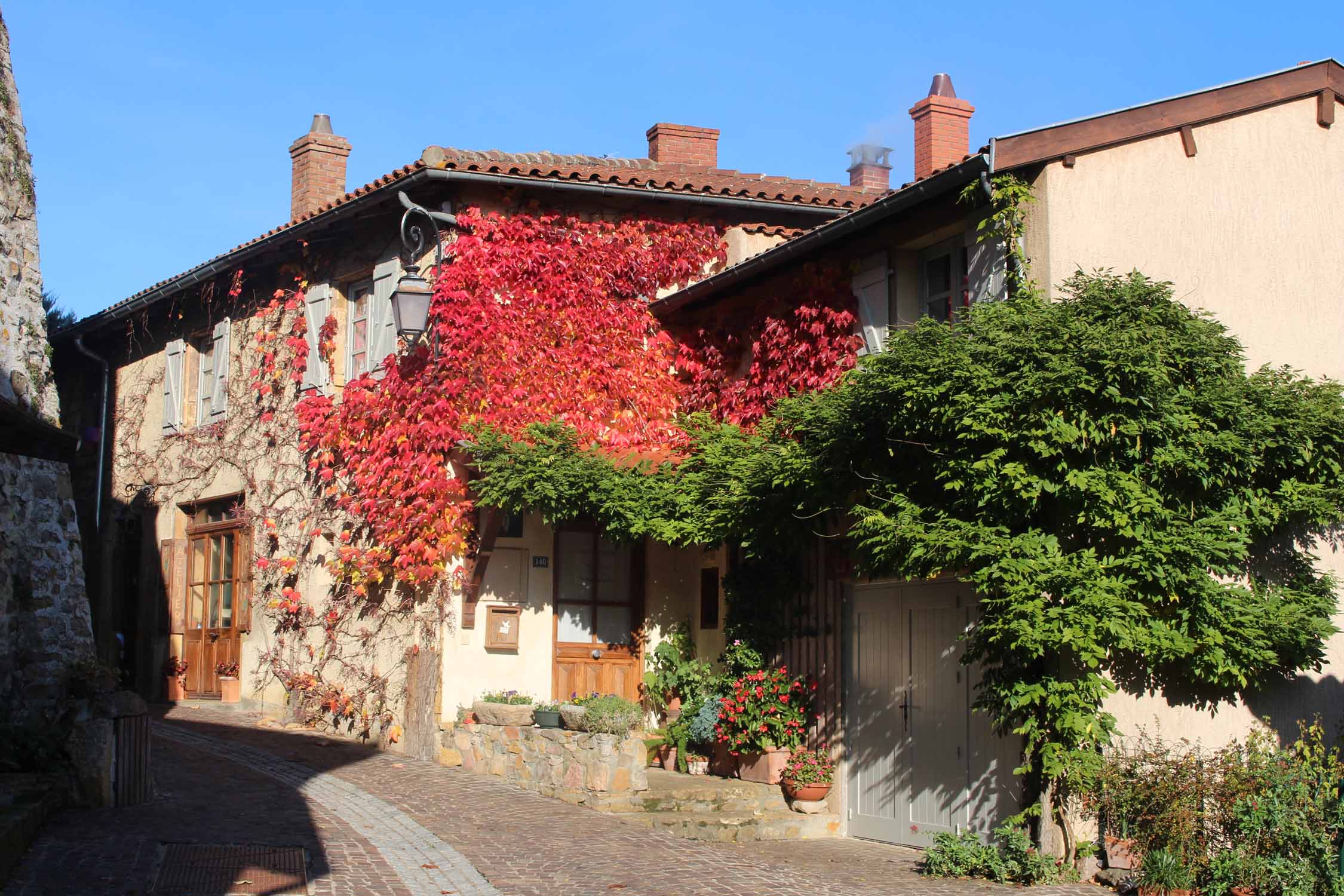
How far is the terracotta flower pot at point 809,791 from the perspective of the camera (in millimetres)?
11109

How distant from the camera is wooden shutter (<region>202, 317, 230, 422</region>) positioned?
16.6 metres

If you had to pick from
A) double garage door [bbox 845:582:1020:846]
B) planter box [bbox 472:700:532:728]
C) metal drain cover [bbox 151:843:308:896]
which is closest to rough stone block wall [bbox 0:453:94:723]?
metal drain cover [bbox 151:843:308:896]

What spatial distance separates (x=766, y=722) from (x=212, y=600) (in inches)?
326

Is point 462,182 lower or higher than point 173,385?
higher

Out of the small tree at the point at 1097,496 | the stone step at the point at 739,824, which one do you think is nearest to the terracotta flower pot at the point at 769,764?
the stone step at the point at 739,824

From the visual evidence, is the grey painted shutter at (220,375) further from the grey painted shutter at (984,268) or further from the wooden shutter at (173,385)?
the grey painted shutter at (984,268)

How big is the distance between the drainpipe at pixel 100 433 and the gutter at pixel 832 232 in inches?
359

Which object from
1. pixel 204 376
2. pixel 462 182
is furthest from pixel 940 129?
pixel 204 376

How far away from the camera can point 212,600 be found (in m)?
Answer: 16.6

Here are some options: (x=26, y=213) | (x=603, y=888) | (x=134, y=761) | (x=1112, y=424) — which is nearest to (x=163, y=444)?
(x=26, y=213)

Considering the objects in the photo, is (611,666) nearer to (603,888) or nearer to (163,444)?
(603,888)

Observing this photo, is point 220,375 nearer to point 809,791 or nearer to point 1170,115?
point 809,791

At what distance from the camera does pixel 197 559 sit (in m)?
17.1

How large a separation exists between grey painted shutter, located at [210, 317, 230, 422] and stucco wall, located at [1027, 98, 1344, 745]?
1064 cm
